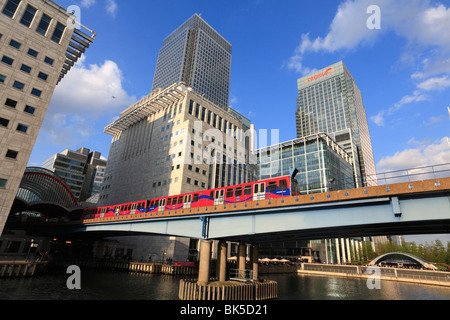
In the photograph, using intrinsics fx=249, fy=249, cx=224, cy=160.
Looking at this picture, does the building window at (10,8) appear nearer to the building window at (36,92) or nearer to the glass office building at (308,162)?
the building window at (36,92)

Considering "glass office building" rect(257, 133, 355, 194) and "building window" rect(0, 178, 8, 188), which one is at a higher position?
"glass office building" rect(257, 133, 355, 194)

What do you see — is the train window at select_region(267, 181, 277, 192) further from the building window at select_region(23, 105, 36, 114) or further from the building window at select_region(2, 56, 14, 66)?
the building window at select_region(2, 56, 14, 66)

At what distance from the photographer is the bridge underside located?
16.2m

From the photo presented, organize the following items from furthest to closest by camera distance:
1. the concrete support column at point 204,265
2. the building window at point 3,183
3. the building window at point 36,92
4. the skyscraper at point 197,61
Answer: the skyscraper at point 197,61, the building window at point 36,92, the building window at point 3,183, the concrete support column at point 204,265

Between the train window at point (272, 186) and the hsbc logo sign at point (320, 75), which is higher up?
the hsbc logo sign at point (320, 75)

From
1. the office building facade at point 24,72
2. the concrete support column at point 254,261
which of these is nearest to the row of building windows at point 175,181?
the office building facade at point 24,72

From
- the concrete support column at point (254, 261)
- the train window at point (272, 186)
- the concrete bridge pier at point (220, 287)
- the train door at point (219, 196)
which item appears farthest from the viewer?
the train door at point (219, 196)

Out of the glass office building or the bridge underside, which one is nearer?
the bridge underside

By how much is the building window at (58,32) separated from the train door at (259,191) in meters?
44.4

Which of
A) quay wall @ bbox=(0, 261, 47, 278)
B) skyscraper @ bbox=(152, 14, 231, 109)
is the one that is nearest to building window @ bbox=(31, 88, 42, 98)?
quay wall @ bbox=(0, 261, 47, 278)

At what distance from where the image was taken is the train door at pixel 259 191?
1051 inches

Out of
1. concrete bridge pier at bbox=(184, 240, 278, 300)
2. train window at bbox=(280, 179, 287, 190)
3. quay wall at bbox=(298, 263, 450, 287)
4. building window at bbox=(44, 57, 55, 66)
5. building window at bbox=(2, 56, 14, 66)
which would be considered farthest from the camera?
quay wall at bbox=(298, 263, 450, 287)

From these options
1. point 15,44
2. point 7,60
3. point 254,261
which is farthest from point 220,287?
point 15,44

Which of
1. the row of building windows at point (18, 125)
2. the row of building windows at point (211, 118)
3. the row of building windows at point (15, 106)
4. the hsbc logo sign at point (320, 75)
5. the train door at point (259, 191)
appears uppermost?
the hsbc logo sign at point (320, 75)
